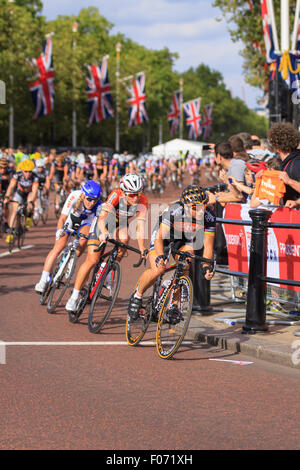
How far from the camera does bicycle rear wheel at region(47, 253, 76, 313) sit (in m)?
9.90

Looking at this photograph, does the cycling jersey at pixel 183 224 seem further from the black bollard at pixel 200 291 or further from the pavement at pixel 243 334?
the black bollard at pixel 200 291

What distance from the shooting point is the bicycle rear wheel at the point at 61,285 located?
32.5 feet

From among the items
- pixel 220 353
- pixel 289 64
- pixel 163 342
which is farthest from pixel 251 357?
pixel 289 64

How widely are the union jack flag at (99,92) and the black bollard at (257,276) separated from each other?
175 ft

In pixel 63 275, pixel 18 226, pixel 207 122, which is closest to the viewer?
pixel 63 275

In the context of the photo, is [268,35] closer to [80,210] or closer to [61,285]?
[80,210]

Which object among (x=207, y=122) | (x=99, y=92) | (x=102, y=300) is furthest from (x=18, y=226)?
(x=207, y=122)

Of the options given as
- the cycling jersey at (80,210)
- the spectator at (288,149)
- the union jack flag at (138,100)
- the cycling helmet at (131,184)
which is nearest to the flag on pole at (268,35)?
the cycling jersey at (80,210)

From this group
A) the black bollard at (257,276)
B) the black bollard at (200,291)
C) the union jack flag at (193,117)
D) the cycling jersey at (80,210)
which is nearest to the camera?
the black bollard at (257,276)

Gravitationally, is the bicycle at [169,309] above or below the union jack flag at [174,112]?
below

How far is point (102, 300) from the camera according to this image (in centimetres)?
857

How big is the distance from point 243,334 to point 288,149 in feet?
6.56

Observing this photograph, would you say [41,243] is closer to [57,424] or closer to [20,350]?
[20,350]

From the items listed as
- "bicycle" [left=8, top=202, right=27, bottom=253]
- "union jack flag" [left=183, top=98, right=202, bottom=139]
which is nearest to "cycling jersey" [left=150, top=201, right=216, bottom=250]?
"bicycle" [left=8, top=202, right=27, bottom=253]
